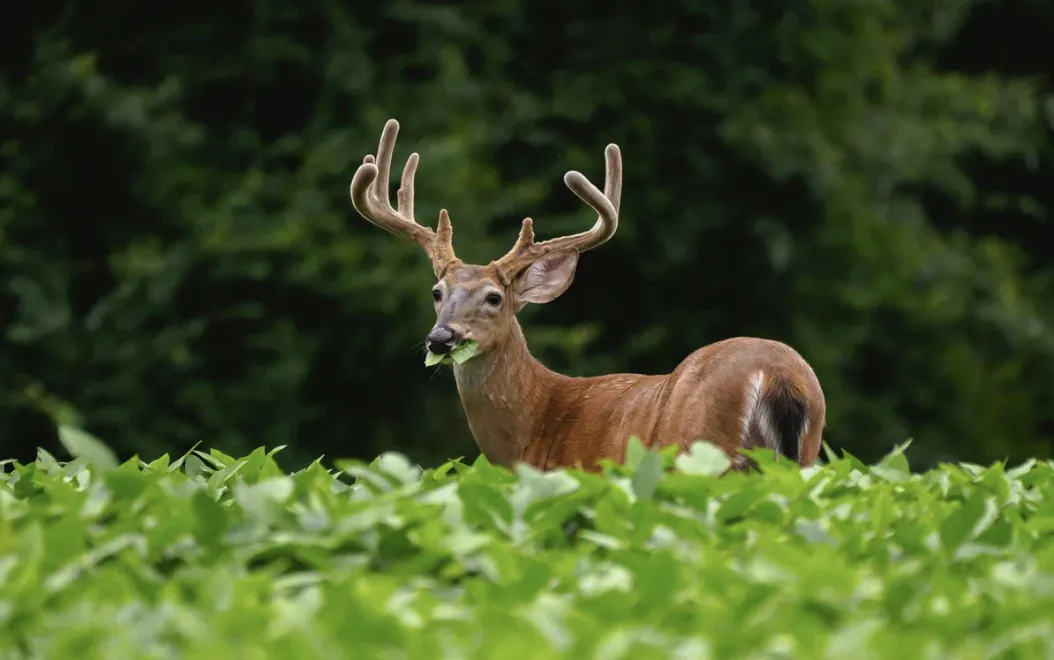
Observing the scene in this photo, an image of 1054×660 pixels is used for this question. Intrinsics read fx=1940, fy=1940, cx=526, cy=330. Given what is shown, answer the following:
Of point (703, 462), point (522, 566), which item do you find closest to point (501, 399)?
point (703, 462)

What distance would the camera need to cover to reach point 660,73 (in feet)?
55.5

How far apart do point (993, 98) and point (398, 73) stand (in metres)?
6.28

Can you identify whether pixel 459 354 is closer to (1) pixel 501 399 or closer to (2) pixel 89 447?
(1) pixel 501 399

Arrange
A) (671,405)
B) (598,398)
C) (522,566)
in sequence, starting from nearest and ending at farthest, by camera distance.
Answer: (522,566) < (671,405) < (598,398)

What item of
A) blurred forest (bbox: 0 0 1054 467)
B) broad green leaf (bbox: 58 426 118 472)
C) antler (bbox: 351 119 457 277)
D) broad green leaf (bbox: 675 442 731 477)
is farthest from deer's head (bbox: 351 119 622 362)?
blurred forest (bbox: 0 0 1054 467)

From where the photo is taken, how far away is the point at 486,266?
6.77m

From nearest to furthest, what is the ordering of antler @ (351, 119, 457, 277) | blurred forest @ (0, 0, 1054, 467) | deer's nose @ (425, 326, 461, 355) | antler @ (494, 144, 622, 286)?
deer's nose @ (425, 326, 461, 355), antler @ (494, 144, 622, 286), antler @ (351, 119, 457, 277), blurred forest @ (0, 0, 1054, 467)

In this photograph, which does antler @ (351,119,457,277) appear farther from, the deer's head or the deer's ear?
the deer's ear

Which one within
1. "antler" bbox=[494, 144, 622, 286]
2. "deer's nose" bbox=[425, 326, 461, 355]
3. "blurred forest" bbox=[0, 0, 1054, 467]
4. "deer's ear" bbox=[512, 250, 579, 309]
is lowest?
"blurred forest" bbox=[0, 0, 1054, 467]

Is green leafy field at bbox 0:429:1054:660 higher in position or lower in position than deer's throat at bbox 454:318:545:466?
higher

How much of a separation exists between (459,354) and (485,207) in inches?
340

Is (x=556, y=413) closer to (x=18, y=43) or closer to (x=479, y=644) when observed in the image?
Answer: (x=479, y=644)

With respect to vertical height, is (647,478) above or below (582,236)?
above

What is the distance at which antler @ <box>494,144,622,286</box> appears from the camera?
6859 mm
